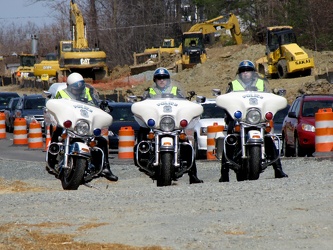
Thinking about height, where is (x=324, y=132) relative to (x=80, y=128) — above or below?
below

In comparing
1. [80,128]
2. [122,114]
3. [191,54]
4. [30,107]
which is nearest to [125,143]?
[122,114]

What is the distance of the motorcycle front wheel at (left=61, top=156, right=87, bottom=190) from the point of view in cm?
1436

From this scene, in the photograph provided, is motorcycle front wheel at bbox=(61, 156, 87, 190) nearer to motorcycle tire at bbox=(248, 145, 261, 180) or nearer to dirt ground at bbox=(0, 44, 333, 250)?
motorcycle tire at bbox=(248, 145, 261, 180)

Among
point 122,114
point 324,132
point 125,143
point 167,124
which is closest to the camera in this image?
point 167,124

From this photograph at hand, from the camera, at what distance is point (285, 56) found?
51.9 meters

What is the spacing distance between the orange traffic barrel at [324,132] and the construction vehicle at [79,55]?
4750 centimetres

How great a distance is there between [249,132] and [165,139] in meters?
1.17

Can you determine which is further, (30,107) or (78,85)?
(30,107)

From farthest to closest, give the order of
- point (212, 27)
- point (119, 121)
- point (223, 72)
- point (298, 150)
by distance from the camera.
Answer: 1. point (212, 27)
2. point (223, 72)
3. point (119, 121)
4. point (298, 150)

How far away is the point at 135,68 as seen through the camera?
71750 millimetres

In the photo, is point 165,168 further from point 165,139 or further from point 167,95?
point 167,95

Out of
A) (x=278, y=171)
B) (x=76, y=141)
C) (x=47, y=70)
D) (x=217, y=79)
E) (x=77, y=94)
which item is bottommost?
(x=47, y=70)

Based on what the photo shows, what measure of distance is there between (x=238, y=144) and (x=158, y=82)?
5.38ft

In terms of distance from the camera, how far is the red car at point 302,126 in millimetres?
22922
